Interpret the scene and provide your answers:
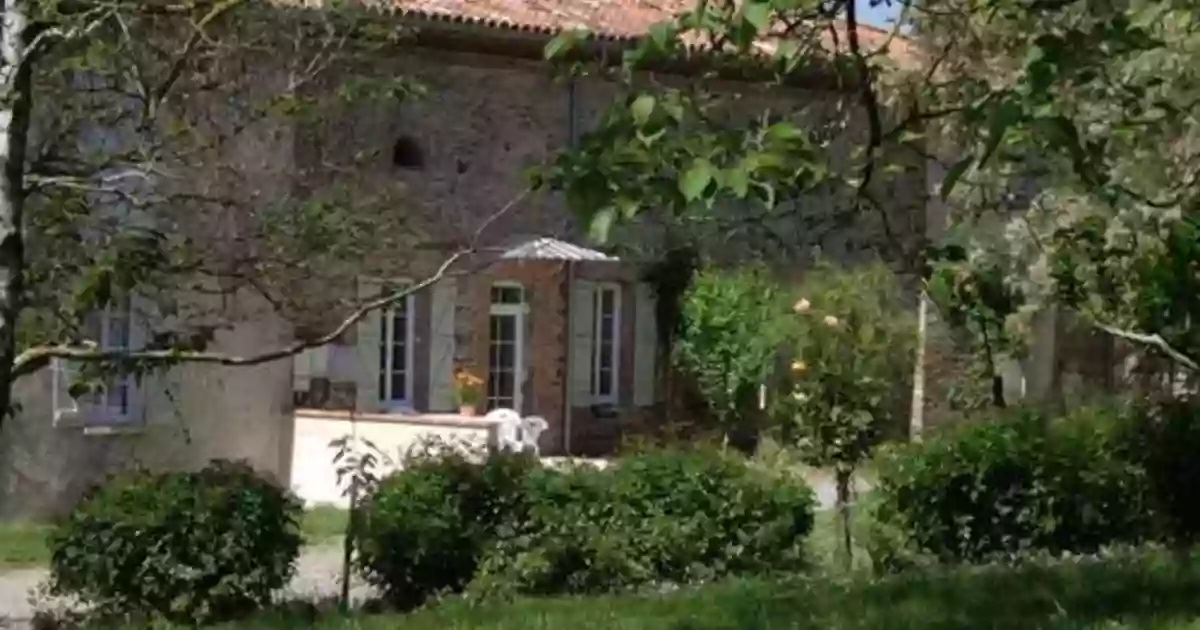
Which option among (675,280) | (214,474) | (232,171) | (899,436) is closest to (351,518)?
(214,474)

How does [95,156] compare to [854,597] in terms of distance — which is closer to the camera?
[854,597]

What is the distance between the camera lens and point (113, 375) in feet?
28.7

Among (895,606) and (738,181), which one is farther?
(895,606)

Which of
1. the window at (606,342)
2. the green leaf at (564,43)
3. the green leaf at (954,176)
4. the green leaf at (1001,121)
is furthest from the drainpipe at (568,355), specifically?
the green leaf at (1001,121)

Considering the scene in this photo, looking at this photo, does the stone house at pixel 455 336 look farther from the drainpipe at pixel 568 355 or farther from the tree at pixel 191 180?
the tree at pixel 191 180

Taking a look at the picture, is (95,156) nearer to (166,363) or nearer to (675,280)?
(166,363)

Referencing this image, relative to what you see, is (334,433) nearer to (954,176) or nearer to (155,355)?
(155,355)

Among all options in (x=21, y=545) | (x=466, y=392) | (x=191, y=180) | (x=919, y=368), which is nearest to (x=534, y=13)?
(x=466, y=392)

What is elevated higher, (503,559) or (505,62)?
(505,62)

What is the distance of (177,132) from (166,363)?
6.70 ft

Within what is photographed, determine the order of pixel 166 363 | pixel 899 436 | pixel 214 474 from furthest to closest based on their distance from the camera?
pixel 899 436, pixel 214 474, pixel 166 363

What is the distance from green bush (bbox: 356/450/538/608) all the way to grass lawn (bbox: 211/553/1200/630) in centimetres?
47

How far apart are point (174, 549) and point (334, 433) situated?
9.11 metres

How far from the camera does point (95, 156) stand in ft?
32.9
